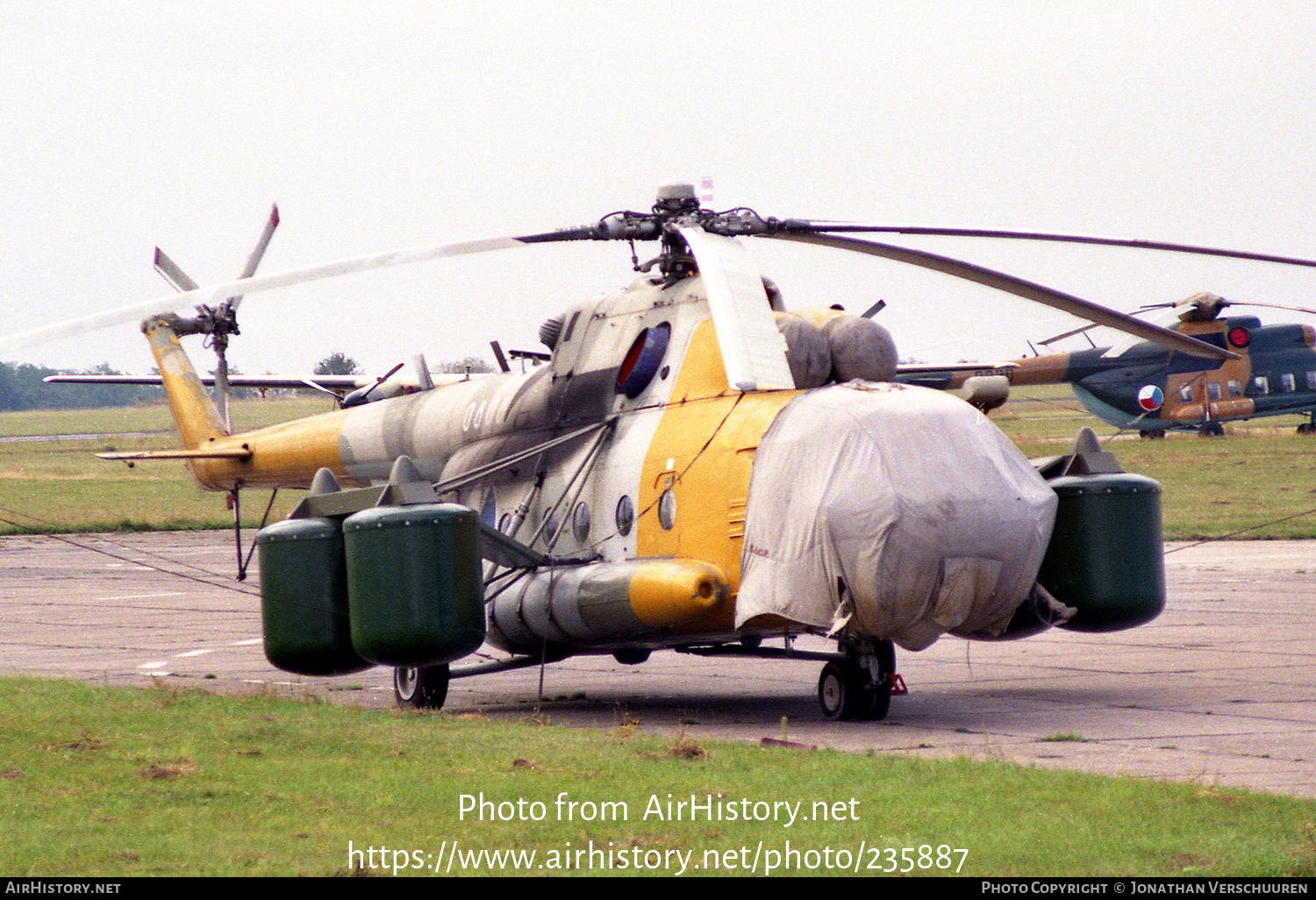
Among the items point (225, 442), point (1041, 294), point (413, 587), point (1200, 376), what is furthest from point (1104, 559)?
point (1200, 376)

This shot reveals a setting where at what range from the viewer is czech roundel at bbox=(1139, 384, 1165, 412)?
48250 millimetres

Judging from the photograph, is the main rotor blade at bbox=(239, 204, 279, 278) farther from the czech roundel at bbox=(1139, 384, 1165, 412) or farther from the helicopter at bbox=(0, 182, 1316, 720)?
the czech roundel at bbox=(1139, 384, 1165, 412)

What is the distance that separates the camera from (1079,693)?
1253 cm

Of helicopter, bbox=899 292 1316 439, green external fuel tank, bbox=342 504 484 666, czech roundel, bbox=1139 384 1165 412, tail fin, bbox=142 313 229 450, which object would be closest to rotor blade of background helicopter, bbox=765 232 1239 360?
green external fuel tank, bbox=342 504 484 666

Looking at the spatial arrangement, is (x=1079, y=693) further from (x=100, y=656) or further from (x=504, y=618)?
(x=100, y=656)

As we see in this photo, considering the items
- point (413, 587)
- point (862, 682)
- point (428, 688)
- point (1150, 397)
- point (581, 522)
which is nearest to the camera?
point (413, 587)

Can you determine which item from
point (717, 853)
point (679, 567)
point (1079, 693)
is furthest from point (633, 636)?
point (717, 853)

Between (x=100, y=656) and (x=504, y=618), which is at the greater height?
(x=504, y=618)

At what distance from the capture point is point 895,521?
9594mm

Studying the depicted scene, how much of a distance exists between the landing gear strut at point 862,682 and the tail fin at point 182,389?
9993 mm

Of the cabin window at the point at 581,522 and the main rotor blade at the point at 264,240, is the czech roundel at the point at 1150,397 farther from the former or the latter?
the cabin window at the point at 581,522

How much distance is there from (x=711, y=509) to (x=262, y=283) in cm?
333

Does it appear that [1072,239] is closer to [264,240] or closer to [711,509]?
[711,509]

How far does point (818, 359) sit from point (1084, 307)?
6.07 feet
